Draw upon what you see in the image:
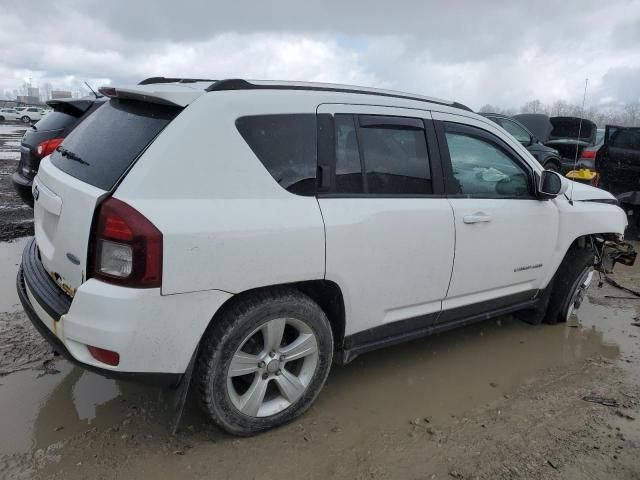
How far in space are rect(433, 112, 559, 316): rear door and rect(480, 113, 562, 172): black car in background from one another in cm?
826

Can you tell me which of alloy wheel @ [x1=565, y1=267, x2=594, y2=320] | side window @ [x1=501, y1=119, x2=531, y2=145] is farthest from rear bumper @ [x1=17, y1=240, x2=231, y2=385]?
side window @ [x1=501, y1=119, x2=531, y2=145]

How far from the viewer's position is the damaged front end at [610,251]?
4715 millimetres

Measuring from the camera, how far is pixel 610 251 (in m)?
4.85

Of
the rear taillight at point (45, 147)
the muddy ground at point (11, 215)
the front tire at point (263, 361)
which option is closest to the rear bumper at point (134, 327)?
the front tire at point (263, 361)

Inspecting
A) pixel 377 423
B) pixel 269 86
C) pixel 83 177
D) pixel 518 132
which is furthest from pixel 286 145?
pixel 518 132

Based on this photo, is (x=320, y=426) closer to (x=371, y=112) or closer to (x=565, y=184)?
(x=371, y=112)

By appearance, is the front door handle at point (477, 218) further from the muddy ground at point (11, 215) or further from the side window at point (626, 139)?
the side window at point (626, 139)

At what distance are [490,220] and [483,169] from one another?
0.40 metres

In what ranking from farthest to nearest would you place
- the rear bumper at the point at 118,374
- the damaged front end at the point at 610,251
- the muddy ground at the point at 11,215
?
the muddy ground at the point at 11,215
the damaged front end at the point at 610,251
the rear bumper at the point at 118,374

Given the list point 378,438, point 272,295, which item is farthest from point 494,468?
point 272,295

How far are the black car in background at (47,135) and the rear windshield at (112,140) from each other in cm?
314

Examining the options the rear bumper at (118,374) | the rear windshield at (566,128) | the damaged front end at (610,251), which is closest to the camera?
the rear bumper at (118,374)

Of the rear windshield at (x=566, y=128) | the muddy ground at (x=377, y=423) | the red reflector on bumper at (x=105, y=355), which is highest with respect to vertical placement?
the rear windshield at (x=566, y=128)

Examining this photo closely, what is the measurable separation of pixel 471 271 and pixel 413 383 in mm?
843
